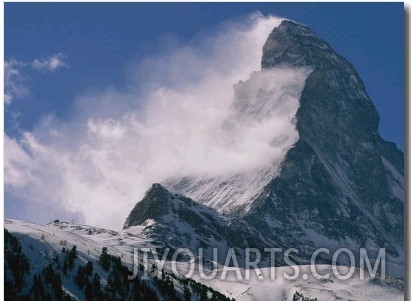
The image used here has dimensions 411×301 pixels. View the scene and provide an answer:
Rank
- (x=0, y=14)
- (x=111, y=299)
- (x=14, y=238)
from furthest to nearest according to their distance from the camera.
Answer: (x=14, y=238)
(x=111, y=299)
(x=0, y=14)

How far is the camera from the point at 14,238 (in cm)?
14425

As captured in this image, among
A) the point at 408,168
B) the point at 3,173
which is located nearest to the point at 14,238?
the point at 3,173

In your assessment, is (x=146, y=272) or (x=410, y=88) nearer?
(x=410, y=88)

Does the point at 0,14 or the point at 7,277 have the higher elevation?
the point at 0,14

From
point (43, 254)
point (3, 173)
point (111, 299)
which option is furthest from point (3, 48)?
point (43, 254)

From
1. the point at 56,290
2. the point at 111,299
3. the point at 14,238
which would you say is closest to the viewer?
the point at 56,290

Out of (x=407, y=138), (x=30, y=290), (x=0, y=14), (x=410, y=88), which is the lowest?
(x=30, y=290)

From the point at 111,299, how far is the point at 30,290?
73.8 ft

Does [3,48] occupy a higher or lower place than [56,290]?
higher

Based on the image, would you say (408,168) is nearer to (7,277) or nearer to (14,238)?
(7,277)

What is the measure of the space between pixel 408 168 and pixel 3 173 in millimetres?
31889

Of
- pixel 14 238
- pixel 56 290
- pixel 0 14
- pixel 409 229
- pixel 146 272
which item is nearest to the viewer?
pixel 409 229

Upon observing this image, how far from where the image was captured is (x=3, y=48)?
58.3 m

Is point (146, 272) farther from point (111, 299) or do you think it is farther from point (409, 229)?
point (409, 229)
